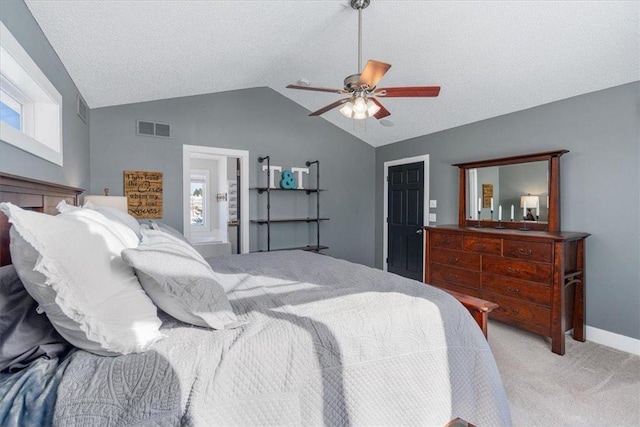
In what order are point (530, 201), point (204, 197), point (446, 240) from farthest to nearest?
point (204, 197), point (446, 240), point (530, 201)

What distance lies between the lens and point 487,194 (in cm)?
385

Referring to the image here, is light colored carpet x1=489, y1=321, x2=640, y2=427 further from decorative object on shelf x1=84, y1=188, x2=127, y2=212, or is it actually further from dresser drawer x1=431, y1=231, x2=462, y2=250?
decorative object on shelf x1=84, y1=188, x2=127, y2=212

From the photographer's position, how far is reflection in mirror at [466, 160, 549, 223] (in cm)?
335

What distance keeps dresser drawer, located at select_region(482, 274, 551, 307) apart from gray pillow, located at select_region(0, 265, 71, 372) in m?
3.39

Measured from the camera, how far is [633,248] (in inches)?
109

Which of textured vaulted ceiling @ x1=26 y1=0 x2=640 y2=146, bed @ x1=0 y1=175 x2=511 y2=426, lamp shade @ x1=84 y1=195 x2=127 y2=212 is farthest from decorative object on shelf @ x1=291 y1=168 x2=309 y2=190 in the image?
bed @ x1=0 y1=175 x2=511 y2=426

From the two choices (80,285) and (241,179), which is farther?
(241,179)

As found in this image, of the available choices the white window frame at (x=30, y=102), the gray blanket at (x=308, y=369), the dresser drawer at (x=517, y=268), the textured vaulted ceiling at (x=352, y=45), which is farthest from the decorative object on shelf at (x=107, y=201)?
the dresser drawer at (x=517, y=268)

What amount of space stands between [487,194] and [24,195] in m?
4.20

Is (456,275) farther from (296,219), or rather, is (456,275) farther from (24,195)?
(24,195)

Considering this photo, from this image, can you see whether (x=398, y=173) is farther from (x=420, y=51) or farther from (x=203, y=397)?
(x=203, y=397)

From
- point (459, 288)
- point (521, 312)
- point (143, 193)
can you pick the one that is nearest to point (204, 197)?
point (143, 193)

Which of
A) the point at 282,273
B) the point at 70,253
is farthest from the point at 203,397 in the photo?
the point at 282,273

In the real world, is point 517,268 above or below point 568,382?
above
